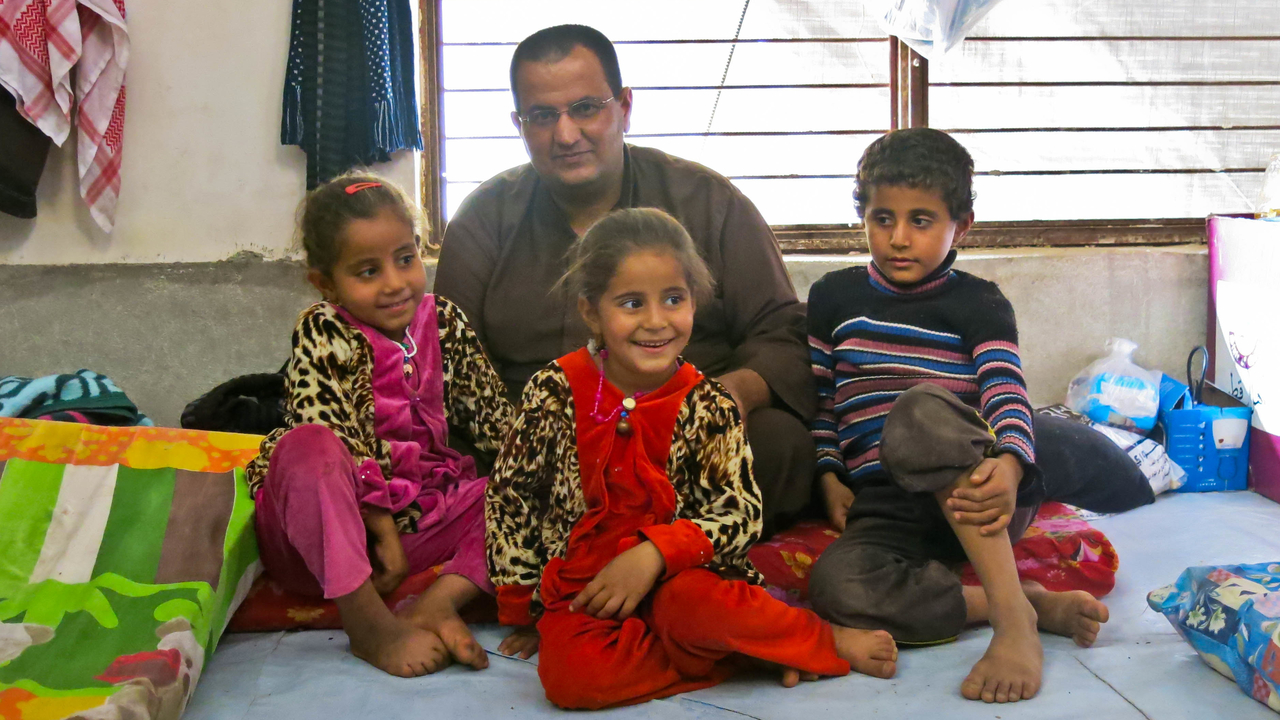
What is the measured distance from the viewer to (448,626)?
181 centimetres

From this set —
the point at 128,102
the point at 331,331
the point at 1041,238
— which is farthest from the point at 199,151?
the point at 1041,238

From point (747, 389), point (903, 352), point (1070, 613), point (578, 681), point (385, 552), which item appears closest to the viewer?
point (578, 681)

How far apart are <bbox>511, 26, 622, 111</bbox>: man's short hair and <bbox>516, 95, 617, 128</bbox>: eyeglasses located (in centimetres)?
6

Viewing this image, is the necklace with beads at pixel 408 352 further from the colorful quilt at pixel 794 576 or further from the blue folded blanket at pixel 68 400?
the blue folded blanket at pixel 68 400

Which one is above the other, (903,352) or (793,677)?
(903,352)

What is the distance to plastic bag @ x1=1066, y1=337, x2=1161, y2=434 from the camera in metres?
3.00

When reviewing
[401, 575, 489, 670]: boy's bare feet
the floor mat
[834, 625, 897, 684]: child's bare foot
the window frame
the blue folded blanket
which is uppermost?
the window frame

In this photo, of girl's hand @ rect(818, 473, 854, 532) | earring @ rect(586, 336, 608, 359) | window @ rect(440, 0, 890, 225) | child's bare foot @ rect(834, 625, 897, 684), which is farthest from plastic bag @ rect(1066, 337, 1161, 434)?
earring @ rect(586, 336, 608, 359)

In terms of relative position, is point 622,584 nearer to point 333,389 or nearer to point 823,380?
point 333,389

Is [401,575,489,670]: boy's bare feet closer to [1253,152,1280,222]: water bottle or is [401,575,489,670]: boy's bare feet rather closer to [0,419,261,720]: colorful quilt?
[0,419,261,720]: colorful quilt

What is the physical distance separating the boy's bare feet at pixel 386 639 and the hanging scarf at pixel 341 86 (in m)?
1.54

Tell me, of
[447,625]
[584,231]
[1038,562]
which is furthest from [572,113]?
[1038,562]

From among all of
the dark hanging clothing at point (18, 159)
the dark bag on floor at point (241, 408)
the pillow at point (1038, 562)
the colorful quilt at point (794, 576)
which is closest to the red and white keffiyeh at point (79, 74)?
the dark hanging clothing at point (18, 159)

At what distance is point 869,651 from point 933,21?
74.2 inches
